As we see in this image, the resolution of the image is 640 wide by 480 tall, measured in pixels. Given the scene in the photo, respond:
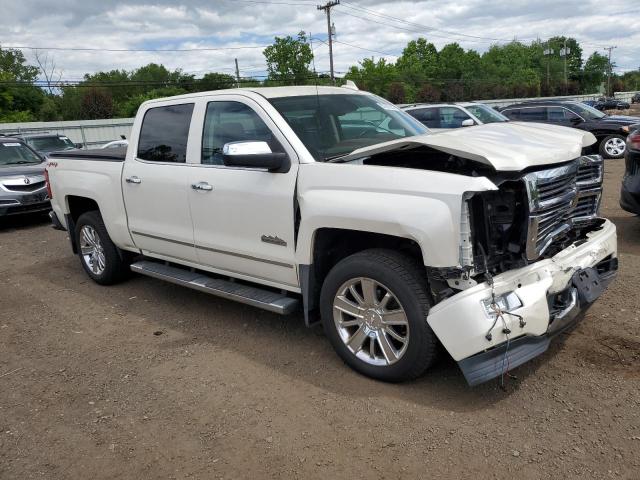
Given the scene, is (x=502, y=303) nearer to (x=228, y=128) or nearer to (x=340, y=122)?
(x=340, y=122)

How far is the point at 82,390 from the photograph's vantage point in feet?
13.1

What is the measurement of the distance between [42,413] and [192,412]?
103cm

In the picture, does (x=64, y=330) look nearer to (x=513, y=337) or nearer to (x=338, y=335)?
(x=338, y=335)

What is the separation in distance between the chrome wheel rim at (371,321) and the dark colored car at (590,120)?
46.4 ft

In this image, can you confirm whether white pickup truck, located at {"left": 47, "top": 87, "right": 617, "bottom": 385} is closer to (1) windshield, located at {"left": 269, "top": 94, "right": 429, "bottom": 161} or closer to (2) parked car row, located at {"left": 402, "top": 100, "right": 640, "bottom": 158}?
(1) windshield, located at {"left": 269, "top": 94, "right": 429, "bottom": 161}

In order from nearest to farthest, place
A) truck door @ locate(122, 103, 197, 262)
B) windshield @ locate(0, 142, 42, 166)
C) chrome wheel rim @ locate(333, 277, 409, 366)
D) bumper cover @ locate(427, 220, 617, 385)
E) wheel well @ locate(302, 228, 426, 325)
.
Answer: bumper cover @ locate(427, 220, 617, 385) < chrome wheel rim @ locate(333, 277, 409, 366) < wheel well @ locate(302, 228, 426, 325) < truck door @ locate(122, 103, 197, 262) < windshield @ locate(0, 142, 42, 166)

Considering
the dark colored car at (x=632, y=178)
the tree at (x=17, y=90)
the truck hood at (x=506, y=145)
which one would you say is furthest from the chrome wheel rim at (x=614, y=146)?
the tree at (x=17, y=90)

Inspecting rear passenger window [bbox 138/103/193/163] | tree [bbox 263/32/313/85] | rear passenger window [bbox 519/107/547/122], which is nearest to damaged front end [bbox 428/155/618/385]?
rear passenger window [bbox 138/103/193/163]

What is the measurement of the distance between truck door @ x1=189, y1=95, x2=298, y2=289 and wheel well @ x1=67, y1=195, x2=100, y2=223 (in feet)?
7.68

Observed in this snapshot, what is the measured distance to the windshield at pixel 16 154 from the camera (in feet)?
38.5

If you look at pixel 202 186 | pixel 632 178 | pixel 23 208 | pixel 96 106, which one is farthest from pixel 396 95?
pixel 202 186

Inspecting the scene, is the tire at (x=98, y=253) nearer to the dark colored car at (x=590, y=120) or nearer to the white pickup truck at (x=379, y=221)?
the white pickup truck at (x=379, y=221)

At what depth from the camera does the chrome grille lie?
10.7 feet

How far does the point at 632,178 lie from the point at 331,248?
13.9ft
